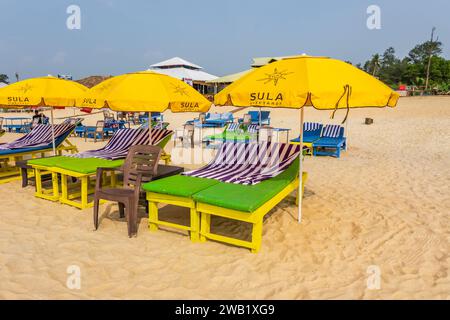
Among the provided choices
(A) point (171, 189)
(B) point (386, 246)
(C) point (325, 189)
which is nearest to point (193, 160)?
(C) point (325, 189)

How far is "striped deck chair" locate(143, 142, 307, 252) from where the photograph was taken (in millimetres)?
3490

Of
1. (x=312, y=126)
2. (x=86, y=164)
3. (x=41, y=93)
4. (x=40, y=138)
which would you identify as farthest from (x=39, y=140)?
(x=312, y=126)

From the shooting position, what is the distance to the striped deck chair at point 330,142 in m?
9.17

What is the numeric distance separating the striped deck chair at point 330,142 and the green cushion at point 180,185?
19.0ft

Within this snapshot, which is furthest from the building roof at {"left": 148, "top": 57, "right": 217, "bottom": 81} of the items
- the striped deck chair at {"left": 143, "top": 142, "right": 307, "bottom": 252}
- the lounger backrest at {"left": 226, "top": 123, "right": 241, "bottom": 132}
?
the striped deck chair at {"left": 143, "top": 142, "right": 307, "bottom": 252}

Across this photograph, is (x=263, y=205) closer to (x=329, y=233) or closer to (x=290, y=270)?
(x=290, y=270)

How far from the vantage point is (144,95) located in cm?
470

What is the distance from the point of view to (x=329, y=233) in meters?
4.07

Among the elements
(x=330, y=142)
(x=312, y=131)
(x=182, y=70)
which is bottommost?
(x=330, y=142)

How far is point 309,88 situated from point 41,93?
465cm

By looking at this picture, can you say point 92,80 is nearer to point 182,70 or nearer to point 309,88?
point 182,70

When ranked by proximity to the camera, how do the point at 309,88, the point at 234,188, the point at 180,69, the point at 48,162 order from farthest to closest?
the point at 180,69
the point at 48,162
the point at 234,188
the point at 309,88

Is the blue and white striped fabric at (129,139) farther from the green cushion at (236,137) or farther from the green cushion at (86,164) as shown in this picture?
the green cushion at (236,137)
